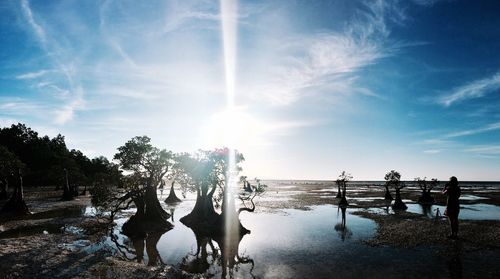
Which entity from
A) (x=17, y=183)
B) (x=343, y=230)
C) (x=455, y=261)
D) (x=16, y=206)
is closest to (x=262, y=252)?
(x=455, y=261)

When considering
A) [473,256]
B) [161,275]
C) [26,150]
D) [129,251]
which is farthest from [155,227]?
[26,150]

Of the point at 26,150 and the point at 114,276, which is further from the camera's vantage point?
the point at 26,150

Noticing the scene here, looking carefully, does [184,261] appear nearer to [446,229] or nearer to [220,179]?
[220,179]

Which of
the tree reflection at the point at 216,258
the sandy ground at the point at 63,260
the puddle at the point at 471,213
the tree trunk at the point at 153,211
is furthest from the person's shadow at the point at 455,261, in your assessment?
the tree trunk at the point at 153,211

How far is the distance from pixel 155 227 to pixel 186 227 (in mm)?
3526

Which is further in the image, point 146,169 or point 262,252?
point 146,169

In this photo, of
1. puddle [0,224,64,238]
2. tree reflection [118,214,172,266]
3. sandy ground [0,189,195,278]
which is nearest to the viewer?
sandy ground [0,189,195,278]

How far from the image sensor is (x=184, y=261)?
22.2m

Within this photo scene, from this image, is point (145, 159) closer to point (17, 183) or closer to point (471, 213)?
point (17, 183)

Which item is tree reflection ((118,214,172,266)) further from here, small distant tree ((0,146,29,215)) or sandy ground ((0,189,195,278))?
small distant tree ((0,146,29,215))

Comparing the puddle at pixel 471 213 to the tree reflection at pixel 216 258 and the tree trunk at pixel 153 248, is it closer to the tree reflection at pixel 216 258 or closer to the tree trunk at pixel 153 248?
the tree reflection at pixel 216 258

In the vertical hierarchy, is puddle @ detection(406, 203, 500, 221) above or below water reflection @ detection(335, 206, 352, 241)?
above

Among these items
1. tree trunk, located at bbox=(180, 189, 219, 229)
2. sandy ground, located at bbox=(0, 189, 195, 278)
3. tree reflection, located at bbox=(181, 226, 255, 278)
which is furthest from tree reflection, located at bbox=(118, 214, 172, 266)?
tree trunk, located at bbox=(180, 189, 219, 229)

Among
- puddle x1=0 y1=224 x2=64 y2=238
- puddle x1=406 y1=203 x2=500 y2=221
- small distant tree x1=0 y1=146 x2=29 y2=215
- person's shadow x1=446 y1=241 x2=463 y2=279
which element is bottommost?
puddle x1=0 y1=224 x2=64 y2=238
